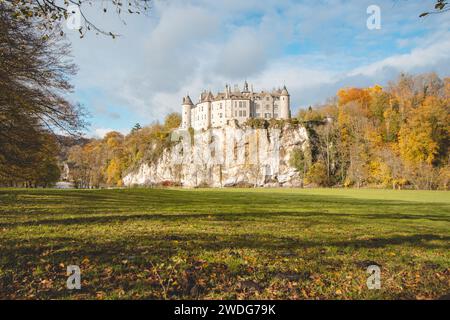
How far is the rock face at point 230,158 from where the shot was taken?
92938 millimetres

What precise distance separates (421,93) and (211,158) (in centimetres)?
5745

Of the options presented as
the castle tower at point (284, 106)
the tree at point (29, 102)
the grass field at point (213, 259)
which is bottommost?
the grass field at point (213, 259)

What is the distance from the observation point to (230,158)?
98938 mm

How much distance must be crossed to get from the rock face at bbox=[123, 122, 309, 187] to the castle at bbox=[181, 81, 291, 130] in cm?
665

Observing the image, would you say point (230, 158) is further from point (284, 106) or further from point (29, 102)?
point (29, 102)

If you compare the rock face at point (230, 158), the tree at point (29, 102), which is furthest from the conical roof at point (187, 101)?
the tree at point (29, 102)

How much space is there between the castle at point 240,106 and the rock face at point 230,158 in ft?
21.8

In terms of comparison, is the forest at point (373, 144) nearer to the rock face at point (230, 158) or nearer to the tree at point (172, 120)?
the rock face at point (230, 158)

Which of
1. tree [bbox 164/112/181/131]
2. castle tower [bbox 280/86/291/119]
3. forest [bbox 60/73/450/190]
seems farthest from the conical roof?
castle tower [bbox 280/86/291/119]

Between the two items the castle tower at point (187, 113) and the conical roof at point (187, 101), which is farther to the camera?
the conical roof at point (187, 101)

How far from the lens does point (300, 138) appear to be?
305 feet

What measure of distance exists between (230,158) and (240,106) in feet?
59.3
